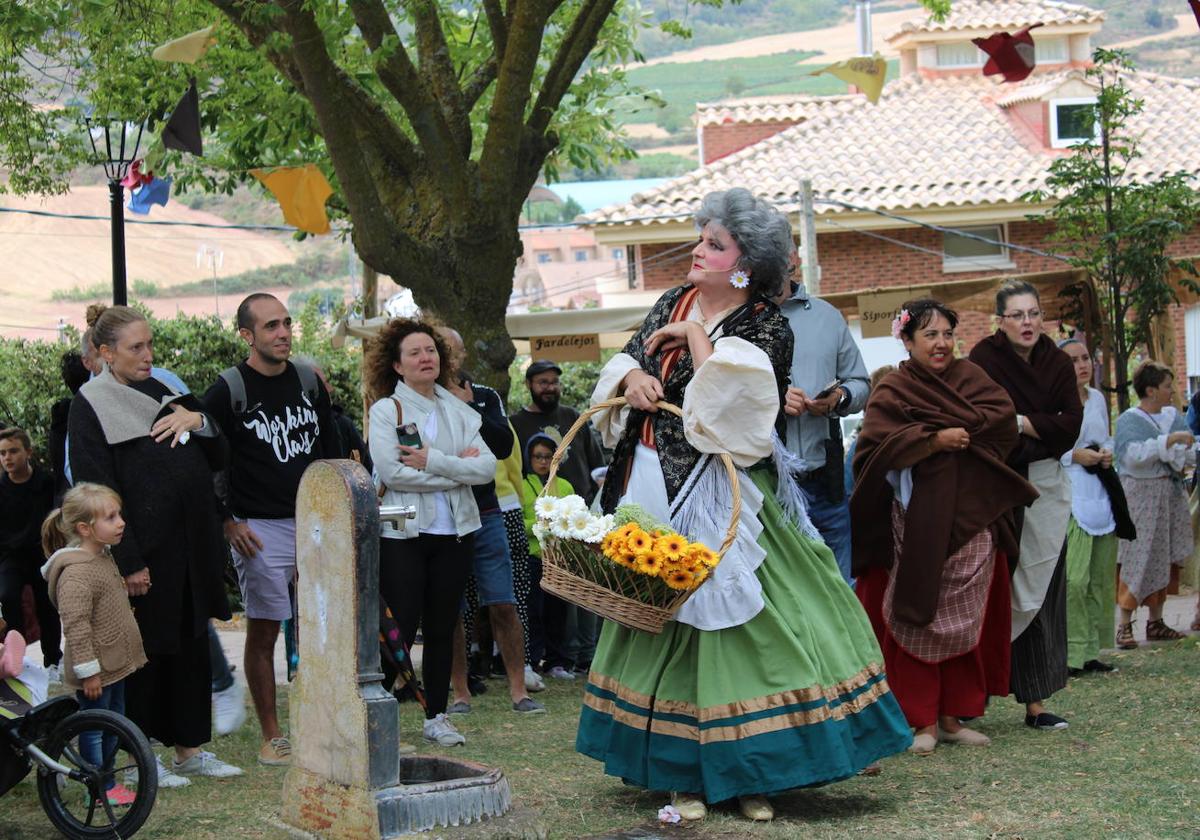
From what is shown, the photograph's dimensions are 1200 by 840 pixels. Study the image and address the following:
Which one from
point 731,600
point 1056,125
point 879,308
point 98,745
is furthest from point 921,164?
point 98,745

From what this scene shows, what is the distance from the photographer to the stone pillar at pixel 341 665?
16.5ft

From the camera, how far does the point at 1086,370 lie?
28.3ft

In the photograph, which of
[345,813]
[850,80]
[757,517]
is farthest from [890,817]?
[850,80]

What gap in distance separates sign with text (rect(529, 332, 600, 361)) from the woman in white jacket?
842 cm

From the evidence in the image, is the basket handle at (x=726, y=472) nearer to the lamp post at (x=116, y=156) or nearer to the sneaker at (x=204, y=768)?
the sneaker at (x=204, y=768)

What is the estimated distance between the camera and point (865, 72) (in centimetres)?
1416

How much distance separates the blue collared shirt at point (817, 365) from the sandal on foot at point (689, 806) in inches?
77.6

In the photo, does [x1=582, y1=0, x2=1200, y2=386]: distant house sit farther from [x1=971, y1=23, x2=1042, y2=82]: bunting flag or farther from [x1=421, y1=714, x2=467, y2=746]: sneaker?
[x1=421, y1=714, x2=467, y2=746]: sneaker

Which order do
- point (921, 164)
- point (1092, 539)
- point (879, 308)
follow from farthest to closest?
point (921, 164) → point (879, 308) → point (1092, 539)

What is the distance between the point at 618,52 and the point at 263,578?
9605 millimetres

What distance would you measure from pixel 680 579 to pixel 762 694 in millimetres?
538

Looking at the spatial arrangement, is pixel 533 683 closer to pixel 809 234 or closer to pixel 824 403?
pixel 824 403

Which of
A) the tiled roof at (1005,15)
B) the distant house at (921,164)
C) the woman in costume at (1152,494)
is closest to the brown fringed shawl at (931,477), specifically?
the woman in costume at (1152,494)

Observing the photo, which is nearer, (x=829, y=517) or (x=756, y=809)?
(x=756, y=809)
